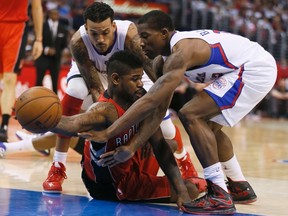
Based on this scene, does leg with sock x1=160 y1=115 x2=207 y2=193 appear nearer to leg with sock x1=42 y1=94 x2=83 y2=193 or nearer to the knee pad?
the knee pad

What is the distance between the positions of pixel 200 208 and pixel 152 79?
1.24 meters

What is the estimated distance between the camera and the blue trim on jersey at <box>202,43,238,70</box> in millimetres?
4770

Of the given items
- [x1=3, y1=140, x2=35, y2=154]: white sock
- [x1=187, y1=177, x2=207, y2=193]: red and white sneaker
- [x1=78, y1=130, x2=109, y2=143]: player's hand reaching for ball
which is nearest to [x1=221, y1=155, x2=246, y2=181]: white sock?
[x1=187, y1=177, x2=207, y2=193]: red and white sneaker

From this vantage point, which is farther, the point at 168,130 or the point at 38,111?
the point at 168,130

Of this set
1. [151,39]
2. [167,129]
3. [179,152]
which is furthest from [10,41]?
[151,39]

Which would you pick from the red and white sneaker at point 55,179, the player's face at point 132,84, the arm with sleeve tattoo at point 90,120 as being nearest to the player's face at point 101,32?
the player's face at point 132,84

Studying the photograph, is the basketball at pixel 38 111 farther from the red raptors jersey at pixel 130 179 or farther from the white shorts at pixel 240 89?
the white shorts at pixel 240 89

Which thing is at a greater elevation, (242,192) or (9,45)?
(242,192)

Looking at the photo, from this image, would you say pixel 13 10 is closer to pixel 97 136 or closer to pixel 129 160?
pixel 129 160

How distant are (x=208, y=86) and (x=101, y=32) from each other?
953 millimetres

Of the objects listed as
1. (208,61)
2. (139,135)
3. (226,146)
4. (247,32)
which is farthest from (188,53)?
(247,32)

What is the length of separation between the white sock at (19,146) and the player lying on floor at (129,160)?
2.01 m

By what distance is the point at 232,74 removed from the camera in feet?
16.0

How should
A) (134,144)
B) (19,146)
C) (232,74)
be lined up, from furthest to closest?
1. (19,146)
2. (232,74)
3. (134,144)
